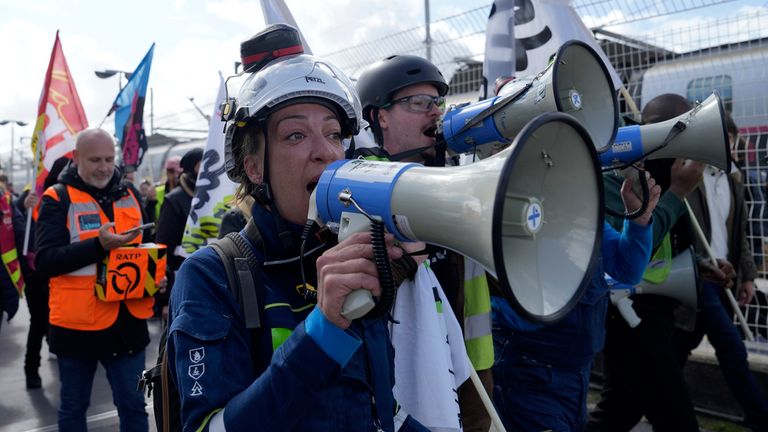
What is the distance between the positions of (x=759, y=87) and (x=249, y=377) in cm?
497

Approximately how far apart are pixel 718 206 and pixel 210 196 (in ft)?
11.1

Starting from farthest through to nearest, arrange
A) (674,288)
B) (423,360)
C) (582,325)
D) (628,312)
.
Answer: (674,288), (628,312), (582,325), (423,360)

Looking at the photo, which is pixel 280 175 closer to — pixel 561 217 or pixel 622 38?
pixel 561 217

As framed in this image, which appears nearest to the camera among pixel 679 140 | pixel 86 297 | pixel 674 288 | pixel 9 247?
pixel 679 140

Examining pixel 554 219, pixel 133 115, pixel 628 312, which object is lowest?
pixel 628 312

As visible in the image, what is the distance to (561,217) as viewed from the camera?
126 cm

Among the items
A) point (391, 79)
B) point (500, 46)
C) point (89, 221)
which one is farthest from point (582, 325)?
point (89, 221)

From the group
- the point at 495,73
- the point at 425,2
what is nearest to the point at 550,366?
the point at 495,73

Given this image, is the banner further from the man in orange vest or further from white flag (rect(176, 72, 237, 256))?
the man in orange vest

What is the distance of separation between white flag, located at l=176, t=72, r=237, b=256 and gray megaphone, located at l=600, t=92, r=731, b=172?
2.91 meters

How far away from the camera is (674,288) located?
3.61 m

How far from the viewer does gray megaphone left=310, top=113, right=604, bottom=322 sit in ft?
3.58

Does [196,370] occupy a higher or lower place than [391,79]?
lower

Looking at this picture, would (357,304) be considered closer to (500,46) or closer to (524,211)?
(524,211)
